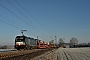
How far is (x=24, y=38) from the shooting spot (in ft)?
184

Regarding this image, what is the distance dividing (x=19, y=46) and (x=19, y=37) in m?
2.83

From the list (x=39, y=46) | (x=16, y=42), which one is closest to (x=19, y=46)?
(x=16, y=42)

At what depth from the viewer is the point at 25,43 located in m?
56.9

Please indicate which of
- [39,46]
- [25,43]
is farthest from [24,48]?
[39,46]

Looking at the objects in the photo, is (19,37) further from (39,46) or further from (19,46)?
(39,46)

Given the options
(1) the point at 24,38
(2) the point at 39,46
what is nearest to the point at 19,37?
(1) the point at 24,38

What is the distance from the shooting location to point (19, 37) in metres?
56.1

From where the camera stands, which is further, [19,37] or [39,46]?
[39,46]

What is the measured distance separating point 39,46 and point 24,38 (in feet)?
136

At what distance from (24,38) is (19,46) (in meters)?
2.92

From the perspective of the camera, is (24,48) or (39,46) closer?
(24,48)

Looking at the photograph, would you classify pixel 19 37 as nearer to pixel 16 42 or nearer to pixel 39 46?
pixel 16 42

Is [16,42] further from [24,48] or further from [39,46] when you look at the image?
[39,46]
